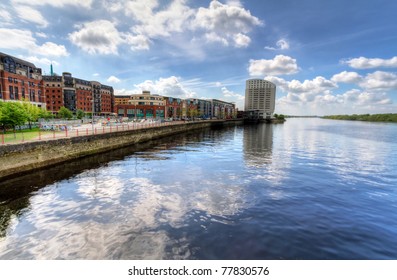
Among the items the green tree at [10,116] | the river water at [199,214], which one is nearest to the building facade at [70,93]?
the green tree at [10,116]

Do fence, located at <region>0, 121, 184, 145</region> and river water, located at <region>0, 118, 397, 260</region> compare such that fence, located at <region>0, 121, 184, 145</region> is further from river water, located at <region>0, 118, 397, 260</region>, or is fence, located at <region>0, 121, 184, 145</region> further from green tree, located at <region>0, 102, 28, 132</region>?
river water, located at <region>0, 118, 397, 260</region>

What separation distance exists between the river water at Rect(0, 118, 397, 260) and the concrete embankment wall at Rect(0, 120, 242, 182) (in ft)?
5.20

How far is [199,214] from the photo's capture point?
13227mm

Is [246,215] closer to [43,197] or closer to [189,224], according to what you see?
[189,224]

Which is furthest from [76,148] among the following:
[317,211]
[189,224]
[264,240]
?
[317,211]

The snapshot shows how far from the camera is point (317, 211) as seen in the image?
45.6 feet

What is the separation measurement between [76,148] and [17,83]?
70.8 metres

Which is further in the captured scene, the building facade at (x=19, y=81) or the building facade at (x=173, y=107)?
the building facade at (x=173, y=107)

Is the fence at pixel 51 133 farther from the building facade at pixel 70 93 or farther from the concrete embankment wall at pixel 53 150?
the building facade at pixel 70 93

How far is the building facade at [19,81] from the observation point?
68.6m

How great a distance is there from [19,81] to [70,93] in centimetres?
4930

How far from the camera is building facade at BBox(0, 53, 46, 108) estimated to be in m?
68.6

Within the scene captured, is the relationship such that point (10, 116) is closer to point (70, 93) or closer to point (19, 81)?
point (19, 81)

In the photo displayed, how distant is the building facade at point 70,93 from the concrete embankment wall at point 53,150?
305 feet
